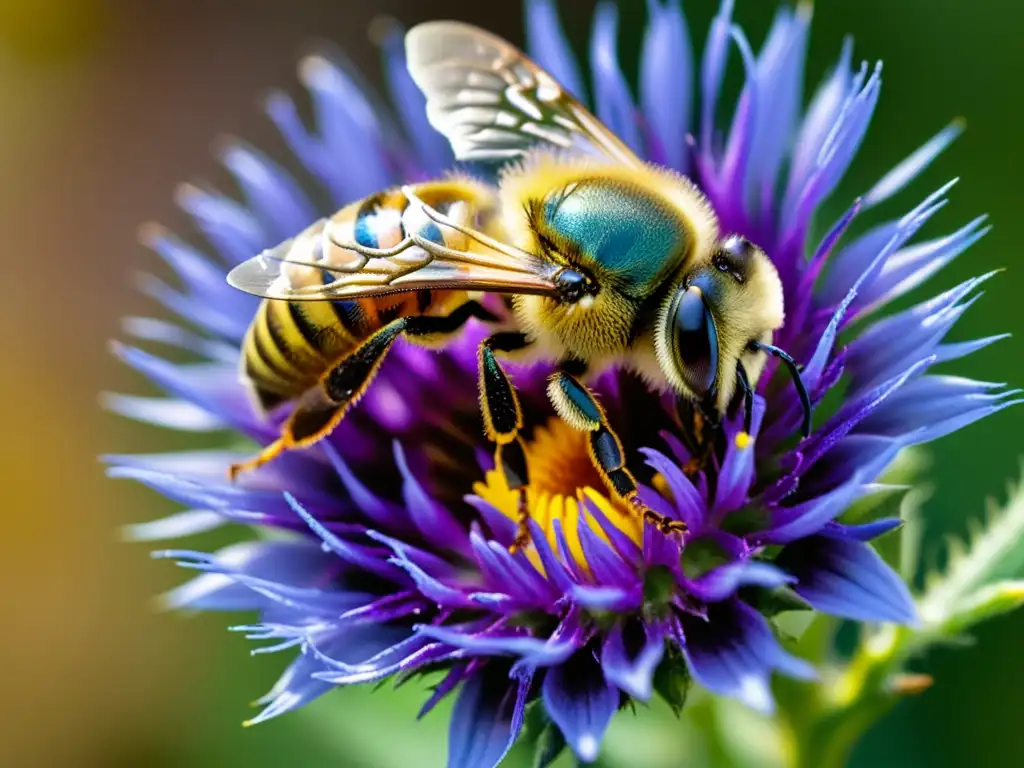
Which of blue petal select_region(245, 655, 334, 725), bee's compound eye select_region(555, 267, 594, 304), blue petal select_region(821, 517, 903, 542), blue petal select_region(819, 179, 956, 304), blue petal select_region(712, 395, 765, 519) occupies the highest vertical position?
bee's compound eye select_region(555, 267, 594, 304)

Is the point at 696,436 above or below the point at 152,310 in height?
below

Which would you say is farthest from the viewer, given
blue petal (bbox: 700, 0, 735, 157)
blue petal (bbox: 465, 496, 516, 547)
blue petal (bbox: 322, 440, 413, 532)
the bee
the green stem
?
blue petal (bbox: 700, 0, 735, 157)

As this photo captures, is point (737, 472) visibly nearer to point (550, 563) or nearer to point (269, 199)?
point (550, 563)

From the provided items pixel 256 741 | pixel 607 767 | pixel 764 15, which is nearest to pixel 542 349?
pixel 607 767

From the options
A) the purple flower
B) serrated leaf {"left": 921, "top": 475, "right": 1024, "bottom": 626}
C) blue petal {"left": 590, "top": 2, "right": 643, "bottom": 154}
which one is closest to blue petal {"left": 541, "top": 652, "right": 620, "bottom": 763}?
the purple flower

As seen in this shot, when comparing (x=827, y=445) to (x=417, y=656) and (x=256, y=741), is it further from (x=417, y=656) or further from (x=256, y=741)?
(x=256, y=741)

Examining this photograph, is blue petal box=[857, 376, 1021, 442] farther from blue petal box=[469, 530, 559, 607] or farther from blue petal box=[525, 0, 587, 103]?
blue petal box=[525, 0, 587, 103]

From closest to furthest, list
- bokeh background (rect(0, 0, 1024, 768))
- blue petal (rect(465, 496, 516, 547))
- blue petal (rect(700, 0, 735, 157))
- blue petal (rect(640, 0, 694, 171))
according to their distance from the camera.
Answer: blue petal (rect(465, 496, 516, 547)) < blue petal (rect(700, 0, 735, 157)) < blue petal (rect(640, 0, 694, 171)) < bokeh background (rect(0, 0, 1024, 768))

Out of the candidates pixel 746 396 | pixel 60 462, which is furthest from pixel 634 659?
pixel 60 462
